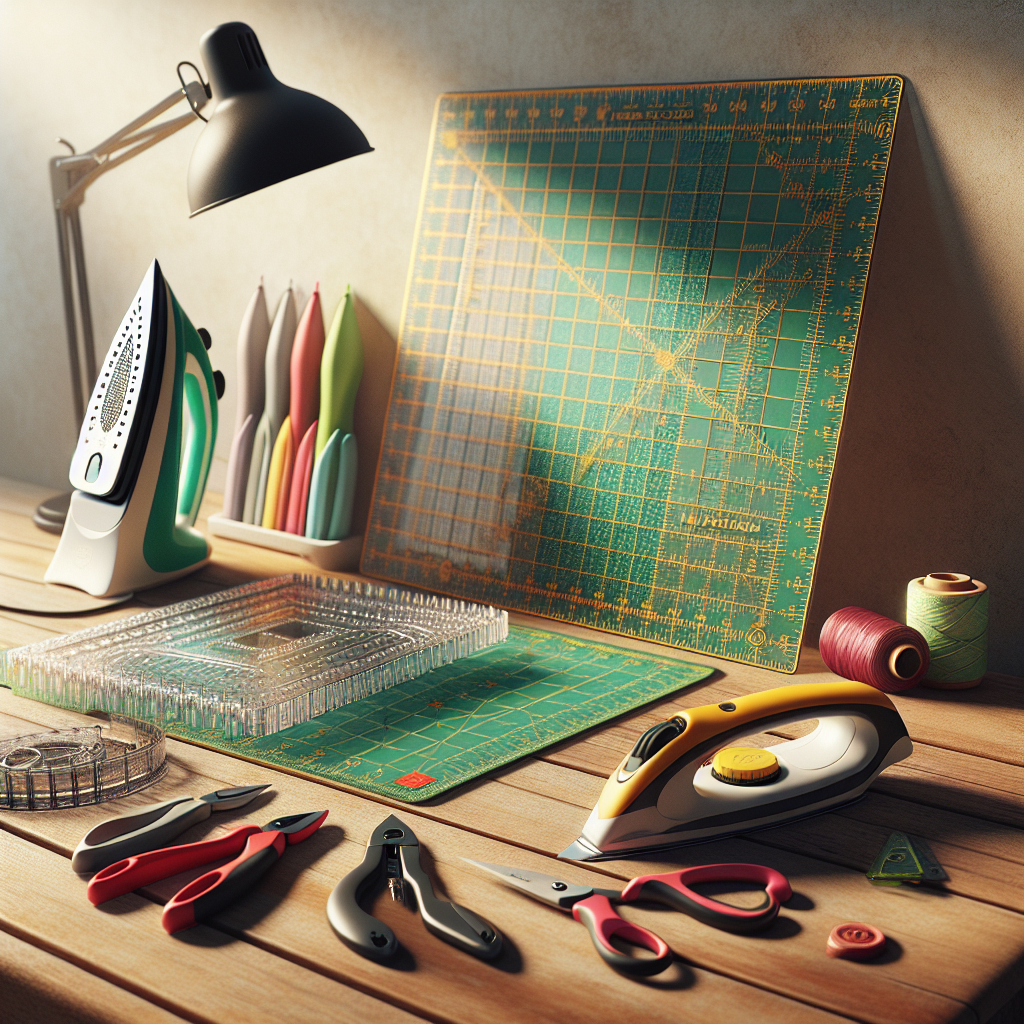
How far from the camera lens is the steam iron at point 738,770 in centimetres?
70

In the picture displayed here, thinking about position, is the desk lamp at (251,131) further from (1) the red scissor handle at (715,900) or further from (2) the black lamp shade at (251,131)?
(1) the red scissor handle at (715,900)

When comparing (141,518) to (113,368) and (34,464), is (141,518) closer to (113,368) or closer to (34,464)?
(113,368)

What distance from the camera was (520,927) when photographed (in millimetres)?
620

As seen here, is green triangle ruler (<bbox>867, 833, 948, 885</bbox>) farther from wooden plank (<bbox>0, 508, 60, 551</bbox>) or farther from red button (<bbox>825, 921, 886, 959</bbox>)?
wooden plank (<bbox>0, 508, 60, 551</bbox>)

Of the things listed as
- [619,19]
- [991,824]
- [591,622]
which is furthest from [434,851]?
[619,19]

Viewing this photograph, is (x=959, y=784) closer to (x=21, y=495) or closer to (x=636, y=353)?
(x=636, y=353)

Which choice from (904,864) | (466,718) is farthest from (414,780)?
(904,864)

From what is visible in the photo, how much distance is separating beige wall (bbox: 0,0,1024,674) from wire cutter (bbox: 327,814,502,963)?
2.29 feet

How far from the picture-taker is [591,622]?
1.23 metres

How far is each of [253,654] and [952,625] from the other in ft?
2.18

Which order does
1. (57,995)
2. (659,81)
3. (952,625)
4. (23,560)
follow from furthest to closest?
(23,560) → (659,81) → (952,625) → (57,995)

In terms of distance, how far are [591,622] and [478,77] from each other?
72cm

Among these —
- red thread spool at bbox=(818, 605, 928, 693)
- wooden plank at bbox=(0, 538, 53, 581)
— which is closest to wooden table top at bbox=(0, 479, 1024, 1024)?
red thread spool at bbox=(818, 605, 928, 693)

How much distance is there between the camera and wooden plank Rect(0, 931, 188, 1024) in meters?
0.54
